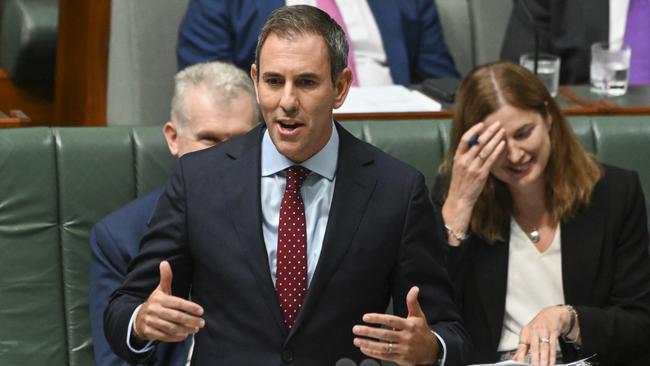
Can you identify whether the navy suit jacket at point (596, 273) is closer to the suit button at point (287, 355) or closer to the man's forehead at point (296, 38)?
the suit button at point (287, 355)

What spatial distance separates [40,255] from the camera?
2.51 m

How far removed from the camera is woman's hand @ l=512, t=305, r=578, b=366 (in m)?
2.18

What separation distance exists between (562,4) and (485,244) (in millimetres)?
1226

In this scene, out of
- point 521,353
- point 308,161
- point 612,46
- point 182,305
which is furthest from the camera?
point 612,46

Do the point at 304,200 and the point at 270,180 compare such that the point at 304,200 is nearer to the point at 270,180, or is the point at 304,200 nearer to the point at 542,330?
the point at 270,180

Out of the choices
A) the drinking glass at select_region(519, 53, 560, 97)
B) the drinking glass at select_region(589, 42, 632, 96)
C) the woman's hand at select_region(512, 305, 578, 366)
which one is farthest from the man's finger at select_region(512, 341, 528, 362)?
the drinking glass at select_region(589, 42, 632, 96)

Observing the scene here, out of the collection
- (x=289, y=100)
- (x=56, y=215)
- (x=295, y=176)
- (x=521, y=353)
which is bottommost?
(x=521, y=353)

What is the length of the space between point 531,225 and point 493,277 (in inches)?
5.4

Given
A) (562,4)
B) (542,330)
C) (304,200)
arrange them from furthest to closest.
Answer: (562,4) < (542,330) < (304,200)

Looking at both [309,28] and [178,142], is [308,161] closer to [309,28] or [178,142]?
[309,28]

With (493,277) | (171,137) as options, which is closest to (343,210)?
(493,277)

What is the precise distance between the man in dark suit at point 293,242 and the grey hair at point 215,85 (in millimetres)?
465

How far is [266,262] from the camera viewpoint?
1922 mm

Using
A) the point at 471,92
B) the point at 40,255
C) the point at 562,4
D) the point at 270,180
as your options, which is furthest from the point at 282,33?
the point at 562,4
